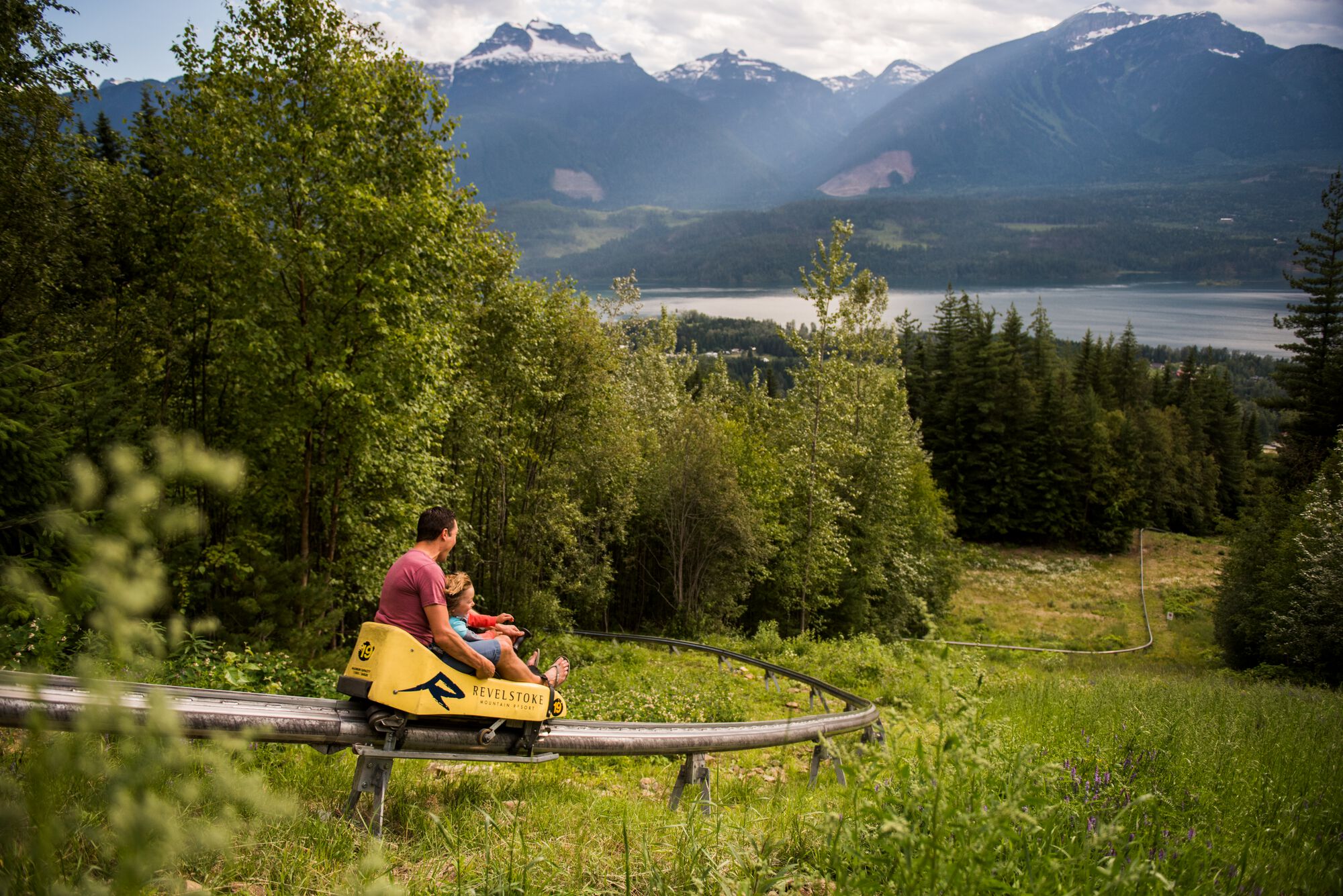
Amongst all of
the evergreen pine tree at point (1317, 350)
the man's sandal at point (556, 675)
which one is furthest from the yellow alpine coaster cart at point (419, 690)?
the evergreen pine tree at point (1317, 350)

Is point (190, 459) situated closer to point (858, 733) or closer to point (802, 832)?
point (802, 832)

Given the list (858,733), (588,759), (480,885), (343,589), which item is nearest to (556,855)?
(480,885)

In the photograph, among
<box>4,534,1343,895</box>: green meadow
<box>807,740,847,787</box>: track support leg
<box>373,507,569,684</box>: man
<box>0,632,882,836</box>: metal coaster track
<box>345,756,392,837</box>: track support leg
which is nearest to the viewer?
<box>4,534,1343,895</box>: green meadow

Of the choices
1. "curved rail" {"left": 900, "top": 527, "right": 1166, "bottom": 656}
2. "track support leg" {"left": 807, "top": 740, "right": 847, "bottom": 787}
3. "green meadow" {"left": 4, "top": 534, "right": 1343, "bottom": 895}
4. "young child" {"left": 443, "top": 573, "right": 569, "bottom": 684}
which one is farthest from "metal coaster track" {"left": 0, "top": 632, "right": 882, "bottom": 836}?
"curved rail" {"left": 900, "top": 527, "right": 1166, "bottom": 656}

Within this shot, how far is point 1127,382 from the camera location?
81500 millimetres

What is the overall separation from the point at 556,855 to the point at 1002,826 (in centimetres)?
222

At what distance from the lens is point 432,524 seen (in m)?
5.21

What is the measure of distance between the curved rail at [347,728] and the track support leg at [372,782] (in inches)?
5.1

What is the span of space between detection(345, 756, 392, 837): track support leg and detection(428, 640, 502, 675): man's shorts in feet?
2.17

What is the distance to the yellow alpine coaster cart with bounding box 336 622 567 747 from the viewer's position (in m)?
4.47

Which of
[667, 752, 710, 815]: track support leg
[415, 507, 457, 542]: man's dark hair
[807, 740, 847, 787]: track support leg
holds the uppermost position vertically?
[415, 507, 457, 542]: man's dark hair

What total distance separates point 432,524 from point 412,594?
0.60 meters

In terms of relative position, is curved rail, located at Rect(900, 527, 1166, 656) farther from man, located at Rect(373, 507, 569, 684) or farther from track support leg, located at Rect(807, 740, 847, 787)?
man, located at Rect(373, 507, 569, 684)

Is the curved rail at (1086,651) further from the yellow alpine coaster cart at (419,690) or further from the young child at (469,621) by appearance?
the yellow alpine coaster cart at (419,690)
